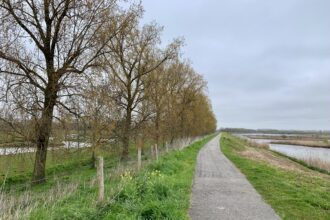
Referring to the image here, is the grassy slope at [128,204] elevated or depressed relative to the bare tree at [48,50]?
depressed

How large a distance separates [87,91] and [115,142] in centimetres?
861

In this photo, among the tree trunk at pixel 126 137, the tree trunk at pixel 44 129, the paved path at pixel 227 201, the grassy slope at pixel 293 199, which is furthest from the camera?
the tree trunk at pixel 126 137

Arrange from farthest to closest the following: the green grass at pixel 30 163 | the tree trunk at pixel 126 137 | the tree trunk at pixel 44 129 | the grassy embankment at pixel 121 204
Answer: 1. the tree trunk at pixel 126 137
2. the tree trunk at pixel 44 129
3. the green grass at pixel 30 163
4. the grassy embankment at pixel 121 204

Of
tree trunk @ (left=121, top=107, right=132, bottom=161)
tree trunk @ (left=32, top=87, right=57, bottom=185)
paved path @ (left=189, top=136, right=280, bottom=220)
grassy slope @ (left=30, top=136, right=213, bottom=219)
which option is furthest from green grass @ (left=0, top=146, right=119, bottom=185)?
paved path @ (left=189, top=136, right=280, bottom=220)

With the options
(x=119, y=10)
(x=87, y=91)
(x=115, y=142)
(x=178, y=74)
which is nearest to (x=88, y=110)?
(x=87, y=91)

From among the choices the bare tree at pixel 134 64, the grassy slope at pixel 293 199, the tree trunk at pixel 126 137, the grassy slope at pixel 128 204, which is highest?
the bare tree at pixel 134 64

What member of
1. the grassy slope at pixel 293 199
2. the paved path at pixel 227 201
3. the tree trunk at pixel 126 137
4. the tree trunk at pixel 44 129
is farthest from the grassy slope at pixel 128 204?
the tree trunk at pixel 126 137

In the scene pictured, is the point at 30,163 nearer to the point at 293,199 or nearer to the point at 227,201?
the point at 227,201

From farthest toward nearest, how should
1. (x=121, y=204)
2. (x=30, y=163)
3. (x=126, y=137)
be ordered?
(x=126, y=137) → (x=30, y=163) → (x=121, y=204)

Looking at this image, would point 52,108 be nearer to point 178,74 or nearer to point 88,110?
point 88,110

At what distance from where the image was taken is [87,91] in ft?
59.0

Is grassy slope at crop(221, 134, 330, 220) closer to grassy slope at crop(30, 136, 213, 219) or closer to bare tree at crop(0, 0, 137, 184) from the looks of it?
grassy slope at crop(30, 136, 213, 219)

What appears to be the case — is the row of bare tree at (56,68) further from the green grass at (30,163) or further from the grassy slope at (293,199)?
the grassy slope at (293,199)

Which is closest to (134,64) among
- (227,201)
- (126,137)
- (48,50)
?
(126,137)
